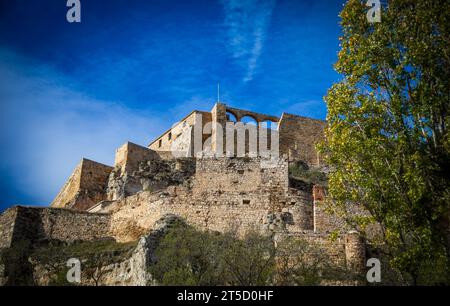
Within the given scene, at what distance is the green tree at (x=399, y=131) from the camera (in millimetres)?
21266

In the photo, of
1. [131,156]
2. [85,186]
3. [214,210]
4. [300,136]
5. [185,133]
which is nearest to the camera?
[214,210]

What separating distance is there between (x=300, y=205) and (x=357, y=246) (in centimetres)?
518

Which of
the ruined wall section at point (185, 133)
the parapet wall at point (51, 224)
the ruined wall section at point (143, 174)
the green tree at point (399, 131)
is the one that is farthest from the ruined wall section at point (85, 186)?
the green tree at point (399, 131)

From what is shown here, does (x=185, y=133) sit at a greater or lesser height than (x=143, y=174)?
greater

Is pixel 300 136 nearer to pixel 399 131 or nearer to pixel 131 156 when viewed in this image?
pixel 131 156

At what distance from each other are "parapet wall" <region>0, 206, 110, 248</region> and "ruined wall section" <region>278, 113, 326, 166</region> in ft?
49.6

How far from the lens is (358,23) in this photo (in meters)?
24.0

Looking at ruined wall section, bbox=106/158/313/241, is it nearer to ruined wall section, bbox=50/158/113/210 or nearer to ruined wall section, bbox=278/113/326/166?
ruined wall section, bbox=50/158/113/210

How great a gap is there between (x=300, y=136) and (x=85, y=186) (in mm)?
14307

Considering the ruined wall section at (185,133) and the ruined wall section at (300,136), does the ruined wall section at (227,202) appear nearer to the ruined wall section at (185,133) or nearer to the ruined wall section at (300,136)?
the ruined wall section at (185,133)

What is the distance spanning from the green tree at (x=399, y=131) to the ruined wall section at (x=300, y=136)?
19.0 m

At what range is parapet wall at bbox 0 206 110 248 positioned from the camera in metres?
31.4

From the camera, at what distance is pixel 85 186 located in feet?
134

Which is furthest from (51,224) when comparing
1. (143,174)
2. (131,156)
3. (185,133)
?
(185,133)
